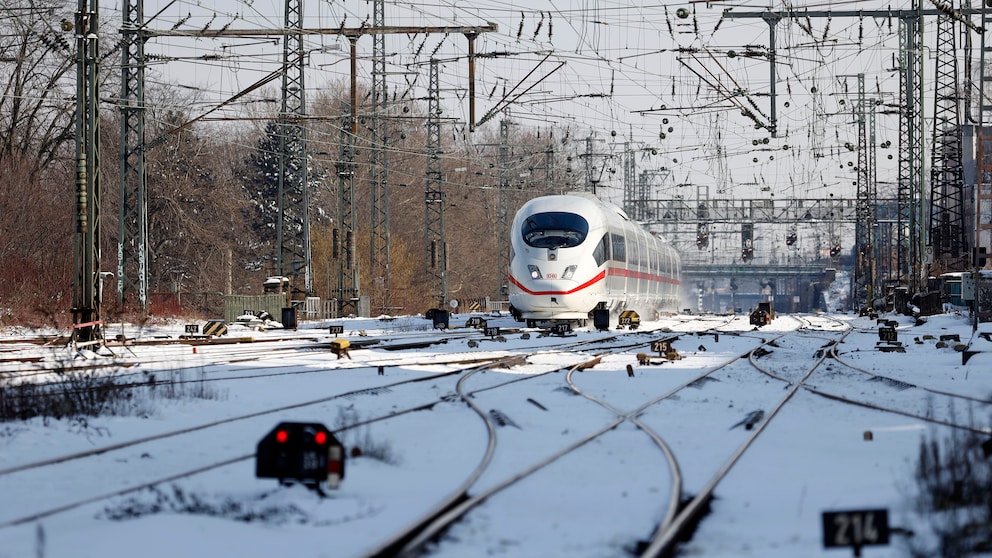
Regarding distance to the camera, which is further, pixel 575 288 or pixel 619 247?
pixel 619 247

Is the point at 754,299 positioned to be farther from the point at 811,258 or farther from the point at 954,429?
the point at 954,429

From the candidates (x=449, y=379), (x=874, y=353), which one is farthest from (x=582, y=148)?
(x=449, y=379)

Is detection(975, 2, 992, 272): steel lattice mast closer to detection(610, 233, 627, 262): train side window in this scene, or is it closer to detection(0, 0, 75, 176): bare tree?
detection(610, 233, 627, 262): train side window

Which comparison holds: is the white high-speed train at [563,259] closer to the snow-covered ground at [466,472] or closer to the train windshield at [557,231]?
the train windshield at [557,231]

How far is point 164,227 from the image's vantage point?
59.0 m

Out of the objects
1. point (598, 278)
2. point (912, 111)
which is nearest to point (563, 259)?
point (598, 278)

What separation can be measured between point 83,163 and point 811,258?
140m

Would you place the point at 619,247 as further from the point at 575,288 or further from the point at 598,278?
the point at 575,288

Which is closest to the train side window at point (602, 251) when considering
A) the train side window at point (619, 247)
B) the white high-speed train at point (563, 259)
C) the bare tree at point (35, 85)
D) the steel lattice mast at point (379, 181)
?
the white high-speed train at point (563, 259)

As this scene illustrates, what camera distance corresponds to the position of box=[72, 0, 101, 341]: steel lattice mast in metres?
21.7

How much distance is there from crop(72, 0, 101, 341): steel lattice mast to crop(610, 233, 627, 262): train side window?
15.9 meters

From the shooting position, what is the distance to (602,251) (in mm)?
33281

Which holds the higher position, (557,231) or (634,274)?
(557,231)

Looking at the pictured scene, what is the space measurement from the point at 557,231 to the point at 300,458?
2480cm
